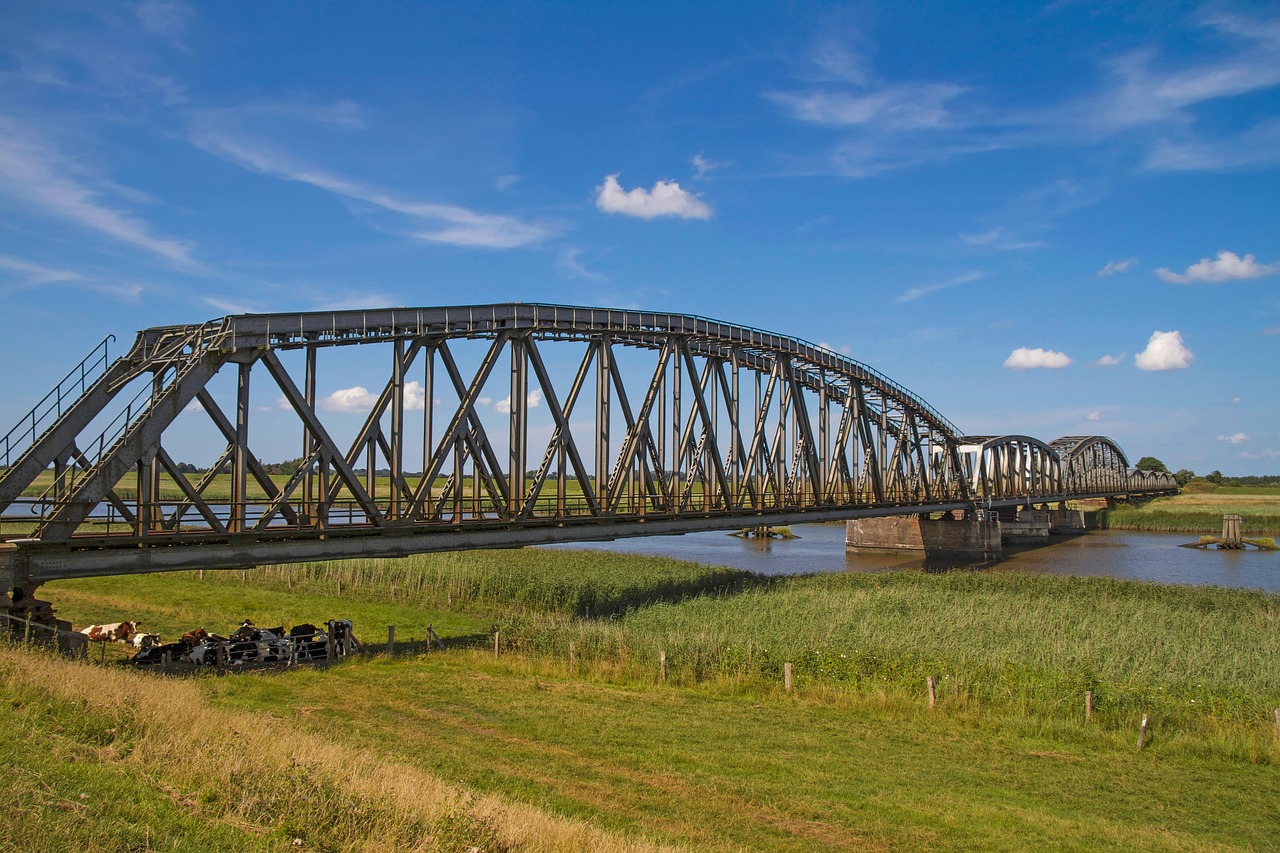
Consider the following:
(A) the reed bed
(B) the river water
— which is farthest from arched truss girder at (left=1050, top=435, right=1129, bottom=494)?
(A) the reed bed

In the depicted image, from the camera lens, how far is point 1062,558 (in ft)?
262

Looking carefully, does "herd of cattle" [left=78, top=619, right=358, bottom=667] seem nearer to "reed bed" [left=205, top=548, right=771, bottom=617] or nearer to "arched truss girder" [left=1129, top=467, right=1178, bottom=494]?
"reed bed" [left=205, top=548, right=771, bottom=617]

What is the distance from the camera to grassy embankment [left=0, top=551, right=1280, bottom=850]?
1195cm

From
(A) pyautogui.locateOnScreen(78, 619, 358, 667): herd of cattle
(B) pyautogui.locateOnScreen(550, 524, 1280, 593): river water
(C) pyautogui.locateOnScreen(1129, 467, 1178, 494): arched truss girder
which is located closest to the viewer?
(A) pyautogui.locateOnScreen(78, 619, 358, 667): herd of cattle

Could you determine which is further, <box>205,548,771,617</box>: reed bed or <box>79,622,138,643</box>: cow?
<box>205,548,771,617</box>: reed bed

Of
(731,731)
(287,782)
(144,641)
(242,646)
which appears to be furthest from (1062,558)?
(287,782)

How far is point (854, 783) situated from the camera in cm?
1672

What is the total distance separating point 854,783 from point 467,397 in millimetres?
19684

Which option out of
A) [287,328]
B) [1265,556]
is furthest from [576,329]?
[1265,556]

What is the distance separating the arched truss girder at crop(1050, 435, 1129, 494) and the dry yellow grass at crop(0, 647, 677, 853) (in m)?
133

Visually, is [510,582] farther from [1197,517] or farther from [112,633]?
[1197,517]

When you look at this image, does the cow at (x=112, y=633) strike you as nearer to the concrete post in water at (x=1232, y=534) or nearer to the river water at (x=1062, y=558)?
the river water at (x=1062, y=558)

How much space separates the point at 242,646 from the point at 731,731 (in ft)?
49.8

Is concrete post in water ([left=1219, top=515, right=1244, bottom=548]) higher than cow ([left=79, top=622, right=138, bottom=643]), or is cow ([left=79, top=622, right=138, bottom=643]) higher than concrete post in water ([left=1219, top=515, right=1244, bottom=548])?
cow ([left=79, top=622, right=138, bottom=643])
